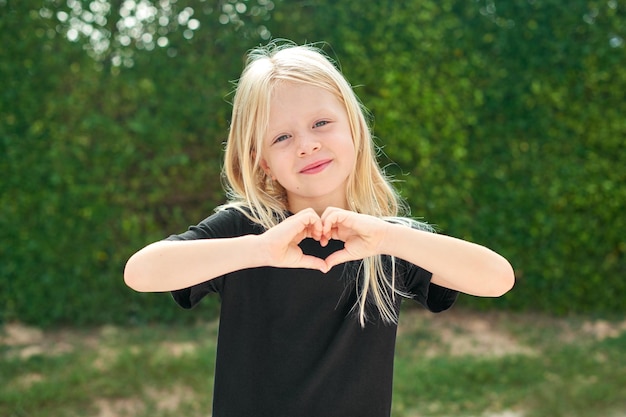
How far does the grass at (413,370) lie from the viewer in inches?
166

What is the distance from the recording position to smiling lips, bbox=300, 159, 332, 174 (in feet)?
6.26

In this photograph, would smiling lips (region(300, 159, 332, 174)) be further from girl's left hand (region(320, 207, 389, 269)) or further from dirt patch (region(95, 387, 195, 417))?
dirt patch (region(95, 387, 195, 417))

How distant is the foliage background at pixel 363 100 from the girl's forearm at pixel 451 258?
337cm

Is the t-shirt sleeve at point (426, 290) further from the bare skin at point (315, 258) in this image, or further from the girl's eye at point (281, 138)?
the girl's eye at point (281, 138)

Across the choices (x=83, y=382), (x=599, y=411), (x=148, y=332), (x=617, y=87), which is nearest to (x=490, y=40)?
(x=617, y=87)

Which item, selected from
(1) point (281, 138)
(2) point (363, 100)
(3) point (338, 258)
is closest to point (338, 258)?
(3) point (338, 258)

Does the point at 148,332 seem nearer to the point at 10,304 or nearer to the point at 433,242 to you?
the point at 10,304

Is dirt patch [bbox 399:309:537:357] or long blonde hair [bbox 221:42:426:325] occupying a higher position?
dirt patch [bbox 399:309:537:357]

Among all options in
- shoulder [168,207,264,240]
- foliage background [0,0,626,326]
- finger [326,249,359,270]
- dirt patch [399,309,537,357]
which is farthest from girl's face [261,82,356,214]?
dirt patch [399,309,537,357]

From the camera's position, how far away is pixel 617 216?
17.8 feet

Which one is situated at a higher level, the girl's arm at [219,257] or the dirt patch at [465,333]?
the dirt patch at [465,333]

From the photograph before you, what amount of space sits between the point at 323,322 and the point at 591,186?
4.04 m

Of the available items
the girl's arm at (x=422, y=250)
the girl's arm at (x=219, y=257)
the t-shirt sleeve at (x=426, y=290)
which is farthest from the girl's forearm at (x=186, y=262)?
the t-shirt sleeve at (x=426, y=290)

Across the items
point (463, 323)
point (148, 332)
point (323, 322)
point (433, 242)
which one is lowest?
point (323, 322)
